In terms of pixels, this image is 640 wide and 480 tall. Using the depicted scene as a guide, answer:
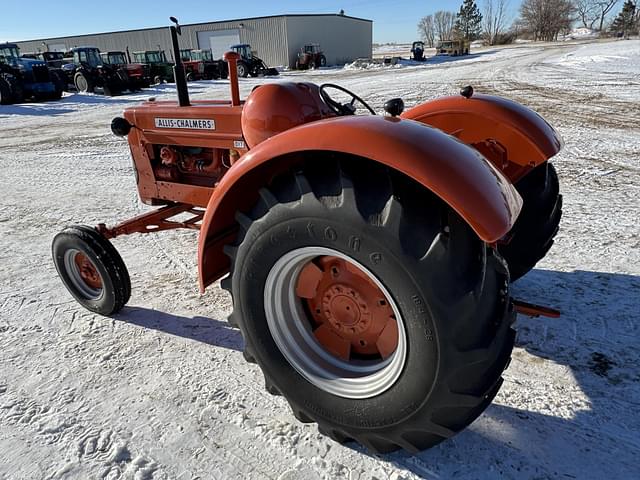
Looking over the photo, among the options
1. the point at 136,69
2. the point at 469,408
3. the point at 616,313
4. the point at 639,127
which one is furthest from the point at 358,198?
the point at 136,69

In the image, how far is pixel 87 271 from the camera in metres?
3.00

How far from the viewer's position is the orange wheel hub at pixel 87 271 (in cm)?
297

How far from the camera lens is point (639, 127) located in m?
7.36

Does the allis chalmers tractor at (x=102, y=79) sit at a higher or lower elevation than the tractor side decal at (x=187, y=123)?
lower

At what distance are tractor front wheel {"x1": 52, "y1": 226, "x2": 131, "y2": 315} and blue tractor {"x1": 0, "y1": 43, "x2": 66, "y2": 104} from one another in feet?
54.1

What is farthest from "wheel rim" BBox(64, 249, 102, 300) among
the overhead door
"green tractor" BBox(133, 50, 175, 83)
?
the overhead door

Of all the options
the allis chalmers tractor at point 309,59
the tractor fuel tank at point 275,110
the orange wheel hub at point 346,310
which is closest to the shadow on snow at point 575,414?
the orange wheel hub at point 346,310

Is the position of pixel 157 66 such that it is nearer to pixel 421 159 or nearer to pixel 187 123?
pixel 187 123

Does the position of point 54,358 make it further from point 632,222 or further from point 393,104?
point 632,222

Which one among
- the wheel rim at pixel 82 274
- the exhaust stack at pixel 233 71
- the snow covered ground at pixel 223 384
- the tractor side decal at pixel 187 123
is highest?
the exhaust stack at pixel 233 71

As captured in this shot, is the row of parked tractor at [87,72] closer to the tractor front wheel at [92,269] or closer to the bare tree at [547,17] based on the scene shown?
the tractor front wheel at [92,269]

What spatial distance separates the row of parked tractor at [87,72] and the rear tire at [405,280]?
10270 mm

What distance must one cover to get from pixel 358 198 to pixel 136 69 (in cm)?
2314

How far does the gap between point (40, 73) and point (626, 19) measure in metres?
82.9
